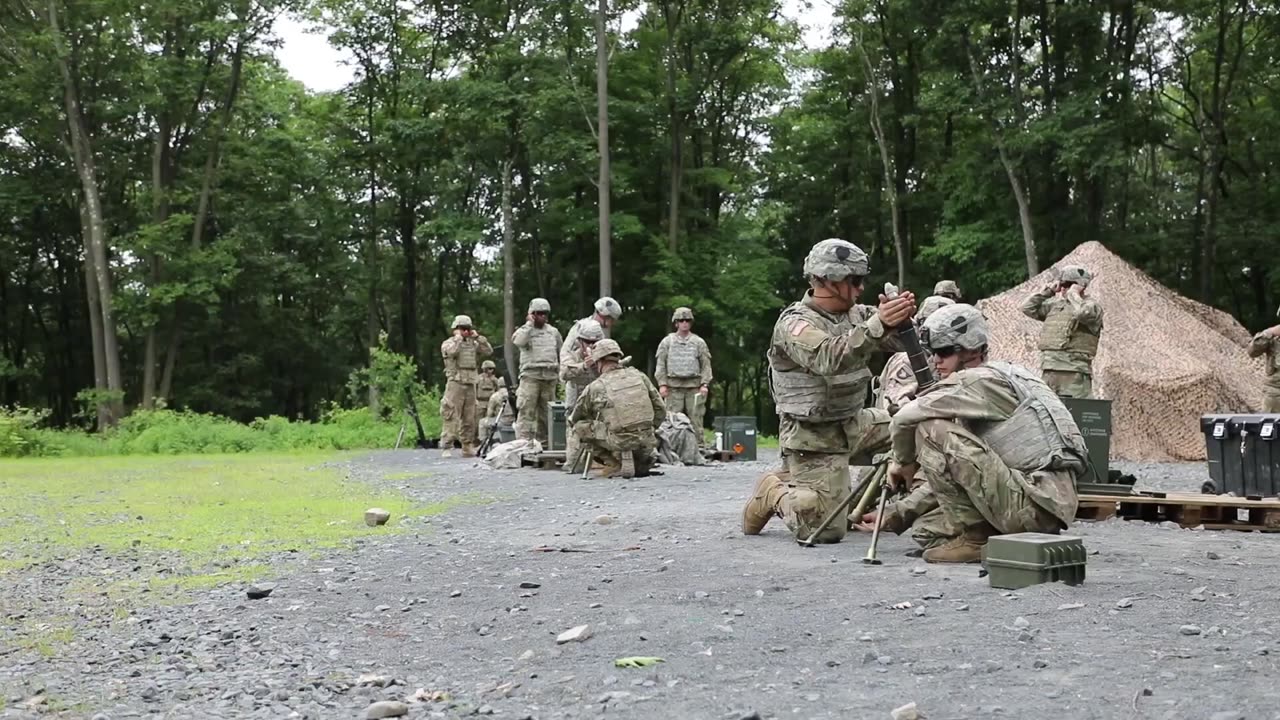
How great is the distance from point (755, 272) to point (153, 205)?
17.8m

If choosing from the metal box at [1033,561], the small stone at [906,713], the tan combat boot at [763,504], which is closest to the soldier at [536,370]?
the tan combat boot at [763,504]

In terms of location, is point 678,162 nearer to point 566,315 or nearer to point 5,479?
point 566,315

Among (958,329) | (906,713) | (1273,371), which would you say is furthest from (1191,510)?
(1273,371)

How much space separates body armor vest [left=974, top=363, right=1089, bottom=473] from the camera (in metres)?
6.45

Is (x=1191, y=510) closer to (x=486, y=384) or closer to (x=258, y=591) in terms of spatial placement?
(x=258, y=591)

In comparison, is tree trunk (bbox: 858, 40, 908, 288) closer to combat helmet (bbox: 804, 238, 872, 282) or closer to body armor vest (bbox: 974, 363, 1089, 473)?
combat helmet (bbox: 804, 238, 872, 282)

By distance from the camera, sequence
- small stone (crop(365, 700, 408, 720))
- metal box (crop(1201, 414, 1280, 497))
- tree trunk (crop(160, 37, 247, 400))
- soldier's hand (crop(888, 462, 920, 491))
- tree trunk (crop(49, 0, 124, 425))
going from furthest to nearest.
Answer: tree trunk (crop(160, 37, 247, 400))
tree trunk (crop(49, 0, 124, 425))
metal box (crop(1201, 414, 1280, 497))
soldier's hand (crop(888, 462, 920, 491))
small stone (crop(365, 700, 408, 720))

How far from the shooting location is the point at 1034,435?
648cm

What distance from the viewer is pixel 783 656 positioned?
14.9ft

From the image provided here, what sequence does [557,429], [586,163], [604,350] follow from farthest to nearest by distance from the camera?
[586,163] → [557,429] → [604,350]

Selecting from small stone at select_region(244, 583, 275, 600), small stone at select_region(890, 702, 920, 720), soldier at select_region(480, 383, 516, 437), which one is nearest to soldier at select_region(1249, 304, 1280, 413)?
soldier at select_region(480, 383, 516, 437)

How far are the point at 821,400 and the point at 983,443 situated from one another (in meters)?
1.51

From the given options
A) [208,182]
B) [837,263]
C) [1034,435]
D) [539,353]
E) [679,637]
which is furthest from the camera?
[208,182]

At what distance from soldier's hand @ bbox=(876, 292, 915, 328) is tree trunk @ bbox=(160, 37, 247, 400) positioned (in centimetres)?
3018
